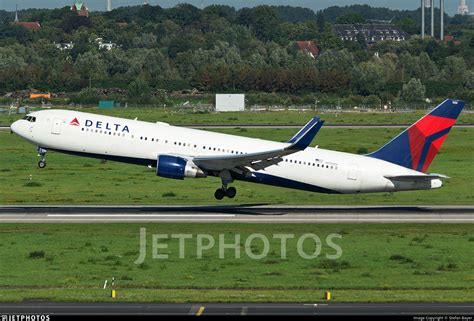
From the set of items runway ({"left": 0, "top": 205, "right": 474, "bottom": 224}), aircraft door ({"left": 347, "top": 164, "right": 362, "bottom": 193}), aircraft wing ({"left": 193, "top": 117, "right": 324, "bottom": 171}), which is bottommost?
runway ({"left": 0, "top": 205, "right": 474, "bottom": 224})

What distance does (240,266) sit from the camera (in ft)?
174

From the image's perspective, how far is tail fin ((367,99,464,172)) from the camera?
70.4 metres

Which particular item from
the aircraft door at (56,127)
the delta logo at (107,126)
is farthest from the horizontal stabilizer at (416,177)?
the aircraft door at (56,127)

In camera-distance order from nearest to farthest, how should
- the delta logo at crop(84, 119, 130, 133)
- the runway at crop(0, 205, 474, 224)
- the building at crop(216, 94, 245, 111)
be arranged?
the runway at crop(0, 205, 474, 224) < the delta logo at crop(84, 119, 130, 133) < the building at crop(216, 94, 245, 111)

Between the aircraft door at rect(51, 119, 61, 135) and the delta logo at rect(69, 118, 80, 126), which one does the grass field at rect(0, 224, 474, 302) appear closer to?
the delta logo at rect(69, 118, 80, 126)

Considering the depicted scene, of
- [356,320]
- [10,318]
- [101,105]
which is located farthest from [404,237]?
[101,105]

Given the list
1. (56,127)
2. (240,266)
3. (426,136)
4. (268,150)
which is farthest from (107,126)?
(240,266)

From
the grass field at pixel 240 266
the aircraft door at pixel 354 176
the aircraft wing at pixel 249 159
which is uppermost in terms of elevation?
the aircraft wing at pixel 249 159

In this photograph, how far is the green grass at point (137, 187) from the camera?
78.0m

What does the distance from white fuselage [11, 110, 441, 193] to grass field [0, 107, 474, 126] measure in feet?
244

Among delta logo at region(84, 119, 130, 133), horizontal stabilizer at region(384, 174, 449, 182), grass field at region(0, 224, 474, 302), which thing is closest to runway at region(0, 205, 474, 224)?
horizontal stabilizer at region(384, 174, 449, 182)

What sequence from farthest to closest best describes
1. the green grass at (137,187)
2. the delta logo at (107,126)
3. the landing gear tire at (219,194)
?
the green grass at (137,187), the landing gear tire at (219,194), the delta logo at (107,126)

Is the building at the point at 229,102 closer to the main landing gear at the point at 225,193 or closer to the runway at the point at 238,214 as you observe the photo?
the runway at the point at 238,214

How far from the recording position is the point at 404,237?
200 ft
